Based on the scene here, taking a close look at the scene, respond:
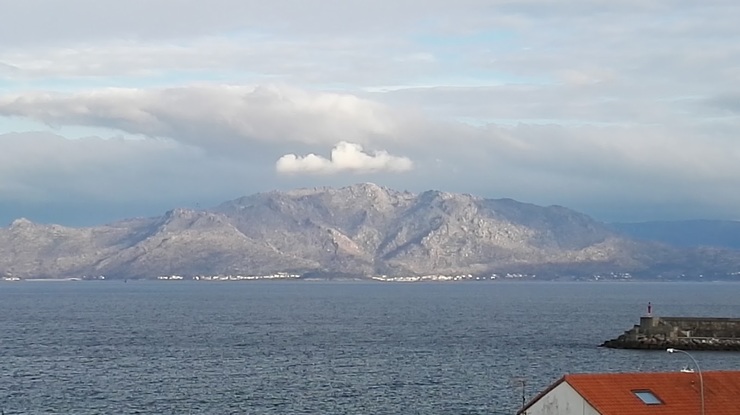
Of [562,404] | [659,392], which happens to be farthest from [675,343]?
[562,404]

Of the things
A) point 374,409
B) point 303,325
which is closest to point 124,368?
point 374,409

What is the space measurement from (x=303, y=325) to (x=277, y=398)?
7499cm

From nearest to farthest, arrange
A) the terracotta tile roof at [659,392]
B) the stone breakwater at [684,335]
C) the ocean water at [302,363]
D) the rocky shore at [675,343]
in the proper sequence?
the terracotta tile roof at [659,392] → the ocean water at [302,363] → the rocky shore at [675,343] → the stone breakwater at [684,335]

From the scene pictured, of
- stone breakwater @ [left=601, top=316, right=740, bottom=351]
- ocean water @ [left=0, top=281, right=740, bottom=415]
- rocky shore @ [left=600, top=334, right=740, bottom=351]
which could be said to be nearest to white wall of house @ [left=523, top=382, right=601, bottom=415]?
ocean water @ [left=0, top=281, right=740, bottom=415]

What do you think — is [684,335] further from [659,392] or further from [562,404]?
[562,404]

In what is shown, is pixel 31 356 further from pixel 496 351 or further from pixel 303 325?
pixel 303 325

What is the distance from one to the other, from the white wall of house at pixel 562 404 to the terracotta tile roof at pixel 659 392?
0.78 feet

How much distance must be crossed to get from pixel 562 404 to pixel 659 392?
126 inches

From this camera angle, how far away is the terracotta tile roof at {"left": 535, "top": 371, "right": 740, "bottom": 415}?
37.1 meters

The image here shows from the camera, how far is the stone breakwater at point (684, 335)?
104m

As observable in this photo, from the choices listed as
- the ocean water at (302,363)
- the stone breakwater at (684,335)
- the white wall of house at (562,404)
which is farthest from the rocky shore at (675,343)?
the white wall of house at (562,404)

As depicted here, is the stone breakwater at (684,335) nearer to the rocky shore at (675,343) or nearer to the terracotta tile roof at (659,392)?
the rocky shore at (675,343)

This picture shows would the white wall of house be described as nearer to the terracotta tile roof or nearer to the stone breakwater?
the terracotta tile roof

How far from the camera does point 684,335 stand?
10694cm
